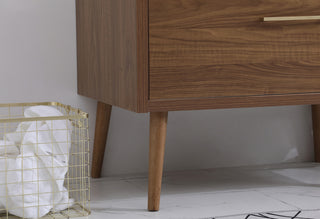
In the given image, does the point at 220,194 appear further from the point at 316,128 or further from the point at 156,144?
the point at 316,128

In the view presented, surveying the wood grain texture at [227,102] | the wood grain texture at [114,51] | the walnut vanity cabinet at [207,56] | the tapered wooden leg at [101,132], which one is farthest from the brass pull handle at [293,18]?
the tapered wooden leg at [101,132]

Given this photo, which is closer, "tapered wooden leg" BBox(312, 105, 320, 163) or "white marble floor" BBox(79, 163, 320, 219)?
"white marble floor" BBox(79, 163, 320, 219)

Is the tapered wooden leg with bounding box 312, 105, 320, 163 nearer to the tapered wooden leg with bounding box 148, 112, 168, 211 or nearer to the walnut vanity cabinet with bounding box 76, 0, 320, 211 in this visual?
the walnut vanity cabinet with bounding box 76, 0, 320, 211

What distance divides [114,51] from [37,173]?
329 mm

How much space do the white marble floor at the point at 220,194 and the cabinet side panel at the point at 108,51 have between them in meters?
0.24

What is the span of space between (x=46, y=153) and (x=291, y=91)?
0.56 meters

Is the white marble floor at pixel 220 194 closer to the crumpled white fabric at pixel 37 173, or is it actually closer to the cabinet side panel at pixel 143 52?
the crumpled white fabric at pixel 37 173

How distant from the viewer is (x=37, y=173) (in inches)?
43.1

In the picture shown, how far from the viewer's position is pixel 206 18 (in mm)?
1104

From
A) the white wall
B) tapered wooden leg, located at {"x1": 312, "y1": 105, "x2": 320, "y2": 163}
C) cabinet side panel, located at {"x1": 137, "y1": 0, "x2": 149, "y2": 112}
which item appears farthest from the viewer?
tapered wooden leg, located at {"x1": 312, "y1": 105, "x2": 320, "y2": 163}

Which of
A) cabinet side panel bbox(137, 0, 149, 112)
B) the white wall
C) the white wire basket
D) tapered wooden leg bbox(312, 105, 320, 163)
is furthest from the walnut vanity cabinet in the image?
tapered wooden leg bbox(312, 105, 320, 163)

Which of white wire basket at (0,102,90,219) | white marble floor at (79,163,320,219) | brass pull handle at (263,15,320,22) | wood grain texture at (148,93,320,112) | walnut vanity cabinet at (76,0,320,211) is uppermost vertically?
brass pull handle at (263,15,320,22)

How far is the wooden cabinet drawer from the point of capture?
109cm

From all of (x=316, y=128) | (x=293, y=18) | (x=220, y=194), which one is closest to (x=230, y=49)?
(x=293, y=18)
